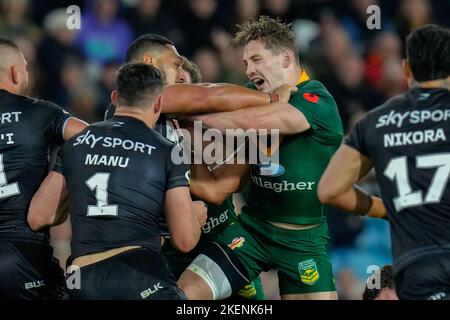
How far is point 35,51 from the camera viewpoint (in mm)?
11039

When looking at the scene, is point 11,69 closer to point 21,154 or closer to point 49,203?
point 21,154

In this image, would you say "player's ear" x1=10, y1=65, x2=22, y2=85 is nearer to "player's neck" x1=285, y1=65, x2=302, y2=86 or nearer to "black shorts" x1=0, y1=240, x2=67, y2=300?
"black shorts" x1=0, y1=240, x2=67, y2=300

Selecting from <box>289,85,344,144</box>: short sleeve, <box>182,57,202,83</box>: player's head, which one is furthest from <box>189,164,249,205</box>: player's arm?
<box>182,57,202,83</box>: player's head

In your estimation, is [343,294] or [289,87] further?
[343,294]

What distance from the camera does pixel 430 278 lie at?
182 inches

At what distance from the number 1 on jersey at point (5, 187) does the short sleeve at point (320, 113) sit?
1.94 m

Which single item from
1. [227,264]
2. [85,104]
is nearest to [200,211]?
[227,264]

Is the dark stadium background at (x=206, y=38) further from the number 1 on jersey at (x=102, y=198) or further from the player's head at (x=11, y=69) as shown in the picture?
the number 1 on jersey at (x=102, y=198)

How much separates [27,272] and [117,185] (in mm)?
1079

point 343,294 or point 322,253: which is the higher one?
point 322,253

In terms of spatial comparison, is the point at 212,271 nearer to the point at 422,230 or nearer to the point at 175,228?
the point at 175,228

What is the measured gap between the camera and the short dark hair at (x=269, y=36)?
6410mm
